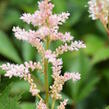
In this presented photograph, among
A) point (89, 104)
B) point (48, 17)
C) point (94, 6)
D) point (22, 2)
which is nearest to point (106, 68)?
point (89, 104)

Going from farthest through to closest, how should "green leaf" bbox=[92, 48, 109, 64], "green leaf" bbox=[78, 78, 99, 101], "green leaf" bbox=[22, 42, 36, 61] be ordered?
"green leaf" bbox=[92, 48, 109, 64], "green leaf" bbox=[22, 42, 36, 61], "green leaf" bbox=[78, 78, 99, 101]

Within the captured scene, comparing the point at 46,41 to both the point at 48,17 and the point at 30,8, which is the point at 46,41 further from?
the point at 30,8

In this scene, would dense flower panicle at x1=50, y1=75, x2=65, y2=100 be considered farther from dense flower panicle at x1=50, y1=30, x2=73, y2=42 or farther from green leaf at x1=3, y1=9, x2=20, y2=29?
green leaf at x1=3, y1=9, x2=20, y2=29

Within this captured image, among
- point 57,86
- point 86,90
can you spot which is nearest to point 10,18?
point 86,90

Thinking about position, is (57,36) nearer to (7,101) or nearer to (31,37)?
(31,37)

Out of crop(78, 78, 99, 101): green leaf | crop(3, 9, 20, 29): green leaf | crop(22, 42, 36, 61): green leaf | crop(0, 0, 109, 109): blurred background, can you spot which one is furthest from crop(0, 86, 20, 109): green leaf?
crop(3, 9, 20, 29): green leaf

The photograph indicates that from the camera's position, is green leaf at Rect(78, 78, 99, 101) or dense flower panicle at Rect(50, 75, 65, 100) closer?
dense flower panicle at Rect(50, 75, 65, 100)
